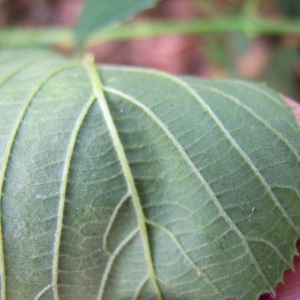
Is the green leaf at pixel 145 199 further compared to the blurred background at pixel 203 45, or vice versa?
the blurred background at pixel 203 45

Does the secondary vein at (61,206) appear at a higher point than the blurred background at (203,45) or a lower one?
lower

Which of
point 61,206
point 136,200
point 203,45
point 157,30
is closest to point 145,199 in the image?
point 136,200

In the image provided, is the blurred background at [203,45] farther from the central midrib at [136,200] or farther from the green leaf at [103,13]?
the central midrib at [136,200]

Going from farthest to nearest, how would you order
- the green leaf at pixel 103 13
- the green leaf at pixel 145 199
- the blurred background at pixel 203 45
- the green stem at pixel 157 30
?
1. the blurred background at pixel 203 45
2. the green stem at pixel 157 30
3. the green leaf at pixel 103 13
4. the green leaf at pixel 145 199

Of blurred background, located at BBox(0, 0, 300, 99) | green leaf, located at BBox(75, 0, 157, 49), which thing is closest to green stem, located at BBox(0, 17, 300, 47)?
blurred background, located at BBox(0, 0, 300, 99)

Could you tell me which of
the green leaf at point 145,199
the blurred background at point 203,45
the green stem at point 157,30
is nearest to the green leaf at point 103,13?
the green stem at point 157,30

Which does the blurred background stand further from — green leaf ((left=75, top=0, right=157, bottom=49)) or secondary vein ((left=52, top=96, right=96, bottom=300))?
secondary vein ((left=52, top=96, right=96, bottom=300))

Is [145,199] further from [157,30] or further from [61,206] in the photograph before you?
[157,30]
